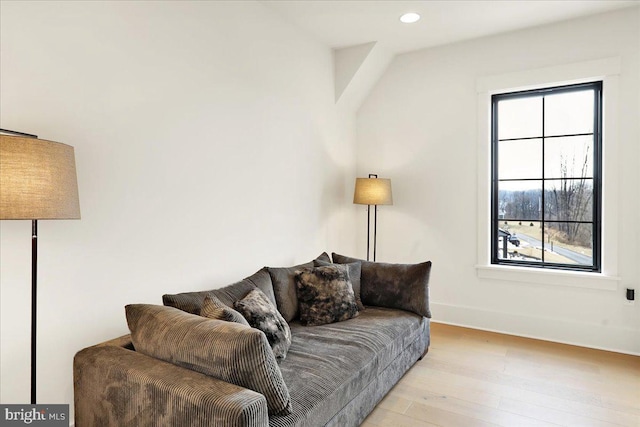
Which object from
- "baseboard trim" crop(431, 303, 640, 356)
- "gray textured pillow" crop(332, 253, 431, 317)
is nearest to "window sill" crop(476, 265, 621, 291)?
"baseboard trim" crop(431, 303, 640, 356)

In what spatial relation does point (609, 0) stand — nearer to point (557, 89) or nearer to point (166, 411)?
point (557, 89)

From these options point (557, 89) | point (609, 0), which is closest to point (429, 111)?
point (557, 89)

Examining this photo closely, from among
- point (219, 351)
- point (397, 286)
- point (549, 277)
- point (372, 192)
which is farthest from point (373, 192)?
point (219, 351)

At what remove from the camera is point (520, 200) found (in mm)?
3885

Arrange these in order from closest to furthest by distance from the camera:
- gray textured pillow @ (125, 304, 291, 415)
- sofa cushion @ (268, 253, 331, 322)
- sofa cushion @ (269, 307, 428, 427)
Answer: gray textured pillow @ (125, 304, 291, 415) < sofa cushion @ (269, 307, 428, 427) < sofa cushion @ (268, 253, 331, 322)

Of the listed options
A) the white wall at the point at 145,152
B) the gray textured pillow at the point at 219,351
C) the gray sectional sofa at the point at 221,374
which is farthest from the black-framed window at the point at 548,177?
the gray textured pillow at the point at 219,351

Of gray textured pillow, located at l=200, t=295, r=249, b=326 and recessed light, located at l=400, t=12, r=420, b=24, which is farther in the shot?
recessed light, located at l=400, t=12, r=420, b=24

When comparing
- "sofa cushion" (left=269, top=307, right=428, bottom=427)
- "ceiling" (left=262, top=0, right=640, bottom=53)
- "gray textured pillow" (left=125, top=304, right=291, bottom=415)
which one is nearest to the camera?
"gray textured pillow" (left=125, top=304, right=291, bottom=415)

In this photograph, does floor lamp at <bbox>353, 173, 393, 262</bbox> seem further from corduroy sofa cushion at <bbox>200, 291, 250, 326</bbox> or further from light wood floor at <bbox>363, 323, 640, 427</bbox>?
corduroy sofa cushion at <bbox>200, 291, 250, 326</bbox>

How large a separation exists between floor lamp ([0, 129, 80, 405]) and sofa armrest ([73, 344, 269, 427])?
0.63 meters

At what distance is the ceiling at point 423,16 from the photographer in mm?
3203

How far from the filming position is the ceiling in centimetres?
320

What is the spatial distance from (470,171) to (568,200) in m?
0.89

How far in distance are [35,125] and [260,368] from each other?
4.91 ft
